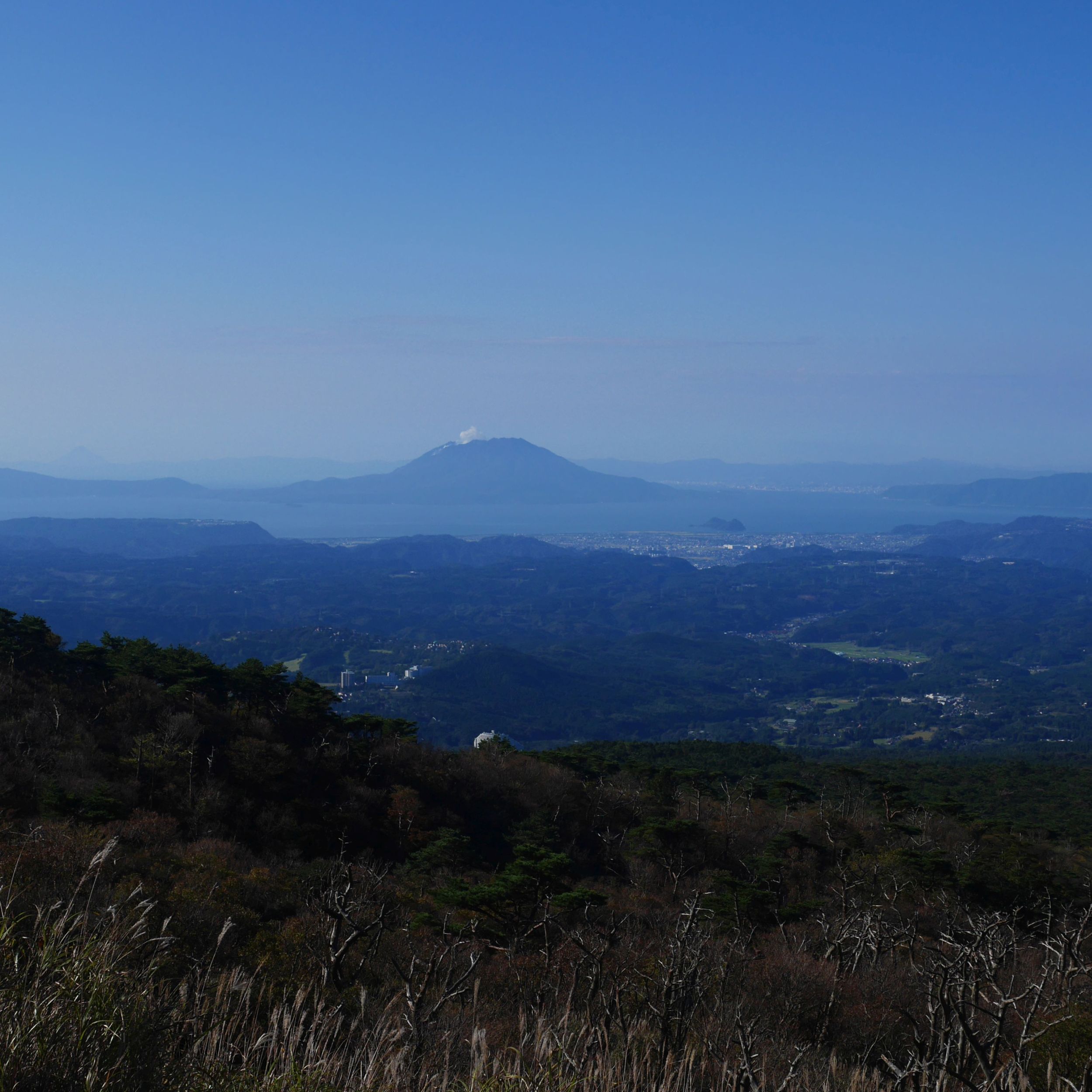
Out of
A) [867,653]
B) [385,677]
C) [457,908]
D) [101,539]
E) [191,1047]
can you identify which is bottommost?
[867,653]

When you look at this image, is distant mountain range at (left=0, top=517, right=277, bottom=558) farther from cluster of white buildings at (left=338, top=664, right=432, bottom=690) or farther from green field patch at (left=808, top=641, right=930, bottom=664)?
green field patch at (left=808, top=641, right=930, bottom=664)

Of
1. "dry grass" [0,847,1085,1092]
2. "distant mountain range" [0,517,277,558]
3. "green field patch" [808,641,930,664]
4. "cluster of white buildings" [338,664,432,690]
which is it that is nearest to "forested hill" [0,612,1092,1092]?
"dry grass" [0,847,1085,1092]

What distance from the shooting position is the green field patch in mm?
125250

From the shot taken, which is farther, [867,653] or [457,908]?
[867,653]

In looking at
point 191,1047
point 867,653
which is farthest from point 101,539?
point 191,1047

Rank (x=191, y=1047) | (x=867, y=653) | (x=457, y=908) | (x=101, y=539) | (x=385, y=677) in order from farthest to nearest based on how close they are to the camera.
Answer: (x=101, y=539), (x=867, y=653), (x=385, y=677), (x=457, y=908), (x=191, y=1047)

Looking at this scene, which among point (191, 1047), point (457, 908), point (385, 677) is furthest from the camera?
point (385, 677)

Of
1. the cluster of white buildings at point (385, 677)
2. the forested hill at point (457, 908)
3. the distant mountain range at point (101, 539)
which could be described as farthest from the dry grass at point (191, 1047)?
the distant mountain range at point (101, 539)

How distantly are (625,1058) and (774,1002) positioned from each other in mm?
7861

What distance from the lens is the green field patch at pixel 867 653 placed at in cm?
12525

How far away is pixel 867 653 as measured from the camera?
132 metres

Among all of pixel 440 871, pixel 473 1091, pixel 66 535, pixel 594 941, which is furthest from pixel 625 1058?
pixel 66 535

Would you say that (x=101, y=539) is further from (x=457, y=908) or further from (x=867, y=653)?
(x=457, y=908)

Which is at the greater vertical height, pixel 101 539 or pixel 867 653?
pixel 101 539
